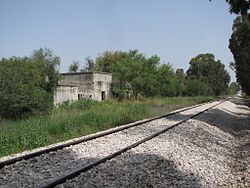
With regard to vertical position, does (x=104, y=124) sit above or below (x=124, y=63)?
below

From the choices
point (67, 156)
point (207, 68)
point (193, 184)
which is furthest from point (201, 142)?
point (207, 68)

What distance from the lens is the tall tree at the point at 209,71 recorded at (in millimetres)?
152250

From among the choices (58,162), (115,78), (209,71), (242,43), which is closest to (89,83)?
(115,78)

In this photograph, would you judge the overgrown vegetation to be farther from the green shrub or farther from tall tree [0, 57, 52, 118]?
the green shrub

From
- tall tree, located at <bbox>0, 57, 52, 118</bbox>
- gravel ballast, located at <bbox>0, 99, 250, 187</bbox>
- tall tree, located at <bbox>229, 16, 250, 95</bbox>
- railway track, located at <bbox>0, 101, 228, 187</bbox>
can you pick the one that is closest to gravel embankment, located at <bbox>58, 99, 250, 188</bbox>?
gravel ballast, located at <bbox>0, 99, 250, 187</bbox>

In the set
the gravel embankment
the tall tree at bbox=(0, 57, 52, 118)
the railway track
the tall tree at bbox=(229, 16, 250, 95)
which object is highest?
the tall tree at bbox=(229, 16, 250, 95)

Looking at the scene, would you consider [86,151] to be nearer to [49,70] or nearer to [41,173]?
[41,173]

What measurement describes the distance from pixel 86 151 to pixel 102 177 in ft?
11.4

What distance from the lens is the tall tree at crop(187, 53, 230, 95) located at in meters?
152

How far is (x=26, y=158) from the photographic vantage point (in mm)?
10266

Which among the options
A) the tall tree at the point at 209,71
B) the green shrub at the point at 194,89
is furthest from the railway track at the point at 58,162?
the tall tree at the point at 209,71

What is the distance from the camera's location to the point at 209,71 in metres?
152

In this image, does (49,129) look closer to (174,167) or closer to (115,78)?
(174,167)

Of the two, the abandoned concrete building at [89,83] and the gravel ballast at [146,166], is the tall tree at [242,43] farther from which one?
the abandoned concrete building at [89,83]
